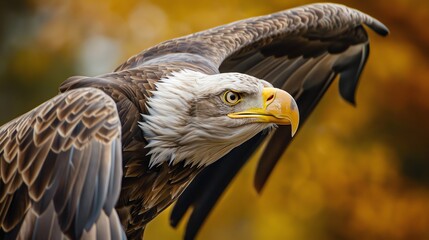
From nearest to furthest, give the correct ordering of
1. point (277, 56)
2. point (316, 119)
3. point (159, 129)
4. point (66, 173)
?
point (66, 173)
point (159, 129)
point (277, 56)
point (316, 119)

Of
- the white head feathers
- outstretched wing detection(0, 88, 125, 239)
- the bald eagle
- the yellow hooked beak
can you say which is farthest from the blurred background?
outstretched wing detection(0, 88, 125, 239)

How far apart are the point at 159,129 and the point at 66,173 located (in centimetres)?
71

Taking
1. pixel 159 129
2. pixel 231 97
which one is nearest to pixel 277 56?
pixel 231 97

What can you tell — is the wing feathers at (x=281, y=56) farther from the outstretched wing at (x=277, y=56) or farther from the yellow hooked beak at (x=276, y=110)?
the yellow hooked beak at (x=276, y=110)

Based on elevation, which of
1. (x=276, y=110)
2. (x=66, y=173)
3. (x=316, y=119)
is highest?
(x=66, y=173)

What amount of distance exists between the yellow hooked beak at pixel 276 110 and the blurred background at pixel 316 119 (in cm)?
369

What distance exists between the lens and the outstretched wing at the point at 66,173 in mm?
4066

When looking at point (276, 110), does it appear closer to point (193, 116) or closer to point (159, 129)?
point (193, 116)

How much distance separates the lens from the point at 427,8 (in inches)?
336

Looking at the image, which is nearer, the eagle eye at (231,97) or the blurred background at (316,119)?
the eagle eye at (231,97)

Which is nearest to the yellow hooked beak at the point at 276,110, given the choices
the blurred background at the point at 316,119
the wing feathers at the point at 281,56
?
the wing feathers at the point at 281,56

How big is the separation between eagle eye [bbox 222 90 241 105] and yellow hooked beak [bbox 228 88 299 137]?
0.09 m

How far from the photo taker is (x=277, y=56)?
639 centimetres

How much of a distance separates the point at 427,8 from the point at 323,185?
1.74 meters
